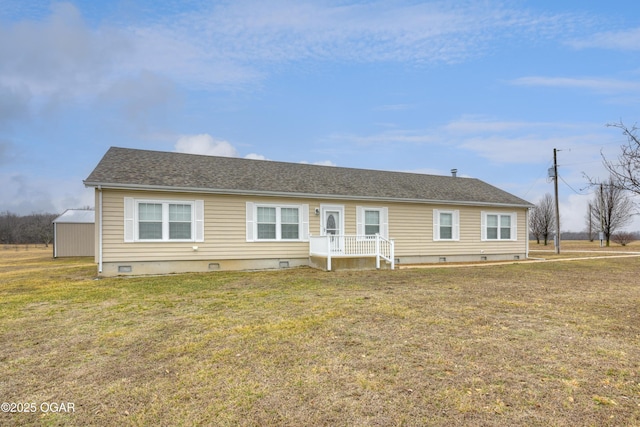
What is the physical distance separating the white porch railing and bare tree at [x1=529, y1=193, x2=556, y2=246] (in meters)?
39.2

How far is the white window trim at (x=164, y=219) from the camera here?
1212cm

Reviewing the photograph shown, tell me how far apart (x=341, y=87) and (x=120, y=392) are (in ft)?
51.8

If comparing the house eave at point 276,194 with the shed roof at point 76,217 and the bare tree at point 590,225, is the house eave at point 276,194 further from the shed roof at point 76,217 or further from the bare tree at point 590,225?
the bare tree at point 590,225

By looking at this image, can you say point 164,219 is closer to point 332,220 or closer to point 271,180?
point 271,180

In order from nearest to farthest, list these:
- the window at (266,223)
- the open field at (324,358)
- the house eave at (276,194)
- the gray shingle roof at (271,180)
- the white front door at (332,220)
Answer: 1. the open field at (324,358)
2. the house eave at (276,194)
3. the gray shingle roof at (271,180)
4. the window at (266,223)
5. the white front door at (332,220)

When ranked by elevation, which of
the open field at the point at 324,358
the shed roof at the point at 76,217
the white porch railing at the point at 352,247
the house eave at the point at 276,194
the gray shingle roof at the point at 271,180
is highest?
the gray shingle roof at the point at 271,180

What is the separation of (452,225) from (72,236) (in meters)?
24.8

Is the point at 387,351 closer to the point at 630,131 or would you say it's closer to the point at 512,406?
the point at 512,406

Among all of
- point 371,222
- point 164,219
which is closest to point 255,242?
point 164,219

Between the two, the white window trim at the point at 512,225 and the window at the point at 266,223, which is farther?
the white window trim at the point at 512,225

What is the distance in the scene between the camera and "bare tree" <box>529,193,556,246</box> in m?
45.0

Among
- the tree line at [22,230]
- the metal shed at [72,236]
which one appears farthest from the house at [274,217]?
the tree line at [22,230]

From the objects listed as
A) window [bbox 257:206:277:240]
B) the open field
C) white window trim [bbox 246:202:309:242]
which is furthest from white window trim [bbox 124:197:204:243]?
the open field

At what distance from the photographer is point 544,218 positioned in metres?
45.6
